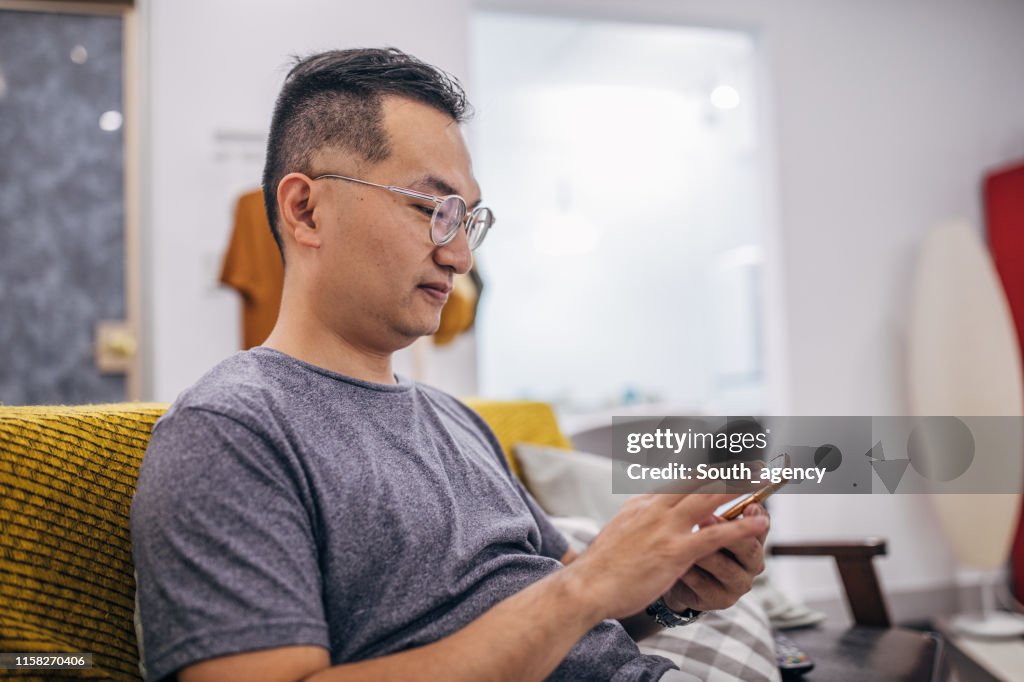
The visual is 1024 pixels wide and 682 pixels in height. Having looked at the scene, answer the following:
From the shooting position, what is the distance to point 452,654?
0.78 m

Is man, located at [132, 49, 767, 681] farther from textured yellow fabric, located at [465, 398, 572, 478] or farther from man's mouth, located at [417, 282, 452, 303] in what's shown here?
textured yellow fabric, located at [465, 398, 572, 478]

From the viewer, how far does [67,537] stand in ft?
2.95

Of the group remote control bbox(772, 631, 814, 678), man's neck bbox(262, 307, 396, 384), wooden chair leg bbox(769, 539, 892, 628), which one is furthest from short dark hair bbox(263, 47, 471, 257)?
wooden chair leg bbox(769, 539, 892, 628)

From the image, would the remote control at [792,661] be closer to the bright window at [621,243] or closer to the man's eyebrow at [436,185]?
the man's eyebrow at [436,185]

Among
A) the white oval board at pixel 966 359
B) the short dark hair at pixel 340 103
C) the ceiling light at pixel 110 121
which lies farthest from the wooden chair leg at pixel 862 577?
the ceiling light at pixel 110 121

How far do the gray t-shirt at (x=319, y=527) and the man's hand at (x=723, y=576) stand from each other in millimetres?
111

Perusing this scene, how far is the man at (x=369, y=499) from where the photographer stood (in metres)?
0.76

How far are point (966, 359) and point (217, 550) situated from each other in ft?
11.1

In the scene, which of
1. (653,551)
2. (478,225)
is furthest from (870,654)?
(478,225)

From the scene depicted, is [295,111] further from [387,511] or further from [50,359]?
[50,359]

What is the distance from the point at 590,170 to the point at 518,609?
5.77 metres

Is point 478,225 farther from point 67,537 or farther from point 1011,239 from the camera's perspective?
point 1011,239

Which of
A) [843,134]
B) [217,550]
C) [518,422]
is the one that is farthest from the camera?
[843,134]

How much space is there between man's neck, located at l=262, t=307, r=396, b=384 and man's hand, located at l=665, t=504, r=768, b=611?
0.48 m
